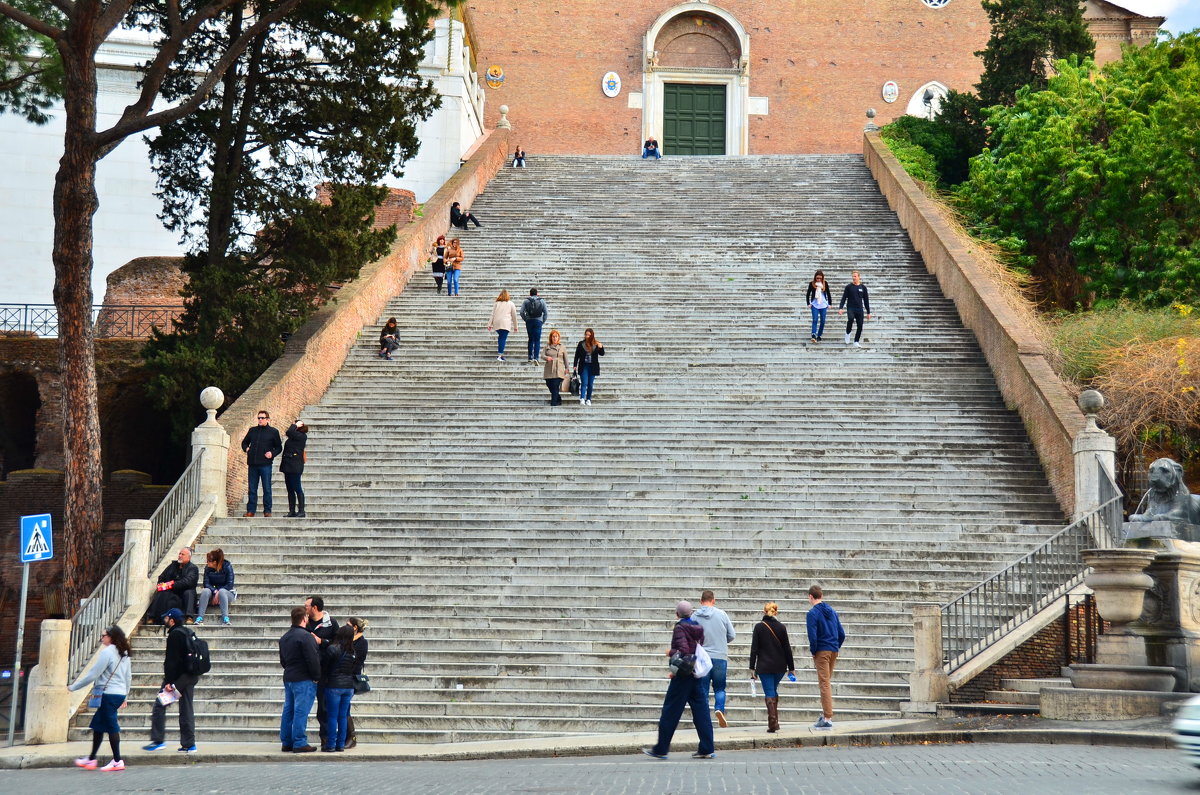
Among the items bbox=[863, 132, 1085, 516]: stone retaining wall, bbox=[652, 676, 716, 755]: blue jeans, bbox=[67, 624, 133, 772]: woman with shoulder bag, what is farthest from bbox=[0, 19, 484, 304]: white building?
bbox=[652, 676, 716, 755]: blue jeans

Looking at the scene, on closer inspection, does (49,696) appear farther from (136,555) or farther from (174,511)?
(174,511)

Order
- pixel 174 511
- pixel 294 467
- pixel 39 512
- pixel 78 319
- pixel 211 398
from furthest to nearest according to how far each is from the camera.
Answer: pixel 39 512 → pixel 211 398 → pixel 78 319 → pixel 294 467 → pixel 174 511

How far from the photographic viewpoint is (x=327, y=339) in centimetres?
2095

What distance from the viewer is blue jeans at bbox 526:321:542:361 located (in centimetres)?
2183

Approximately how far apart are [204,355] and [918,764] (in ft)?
45.7

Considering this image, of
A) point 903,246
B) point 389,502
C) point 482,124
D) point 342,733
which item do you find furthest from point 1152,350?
point 482,124

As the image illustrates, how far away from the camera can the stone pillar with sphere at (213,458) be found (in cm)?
1686

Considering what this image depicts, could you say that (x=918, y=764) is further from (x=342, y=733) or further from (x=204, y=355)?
(x=204, y=355)

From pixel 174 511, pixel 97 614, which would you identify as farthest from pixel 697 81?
pixel 97 614

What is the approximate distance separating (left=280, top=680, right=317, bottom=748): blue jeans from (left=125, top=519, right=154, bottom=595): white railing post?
374 centimetres

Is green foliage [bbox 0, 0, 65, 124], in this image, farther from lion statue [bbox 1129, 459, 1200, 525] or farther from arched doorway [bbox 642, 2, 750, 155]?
arched doorway [bbox 642, 2, 750, 155]

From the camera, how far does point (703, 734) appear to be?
10445mm

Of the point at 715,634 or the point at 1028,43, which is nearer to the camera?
the point at 715,634

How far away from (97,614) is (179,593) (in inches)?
32.3
